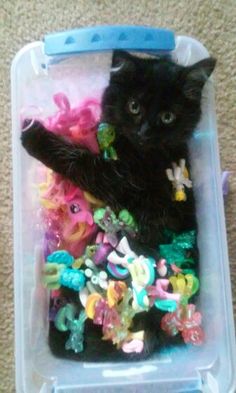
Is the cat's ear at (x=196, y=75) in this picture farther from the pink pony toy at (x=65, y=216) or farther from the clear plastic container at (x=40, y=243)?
the pink pony toy at (x=65, y=216)

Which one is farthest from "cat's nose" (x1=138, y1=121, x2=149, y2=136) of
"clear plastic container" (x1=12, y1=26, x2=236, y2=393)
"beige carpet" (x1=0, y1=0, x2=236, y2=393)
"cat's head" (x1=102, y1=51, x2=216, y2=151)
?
"beige carpet" (x1=0, y1=0, x2=236, y2=393)

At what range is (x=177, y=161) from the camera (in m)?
0.90

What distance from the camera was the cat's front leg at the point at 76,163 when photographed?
856 mm

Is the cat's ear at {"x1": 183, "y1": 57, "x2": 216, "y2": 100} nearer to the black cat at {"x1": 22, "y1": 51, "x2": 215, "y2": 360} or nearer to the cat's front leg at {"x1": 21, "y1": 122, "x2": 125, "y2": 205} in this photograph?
the black cat at {"x1": 22, "y1": 51, "x2": 215, "y2": 360}

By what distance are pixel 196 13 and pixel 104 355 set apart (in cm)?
66

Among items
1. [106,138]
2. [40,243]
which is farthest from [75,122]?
[40,243]

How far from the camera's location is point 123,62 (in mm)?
838

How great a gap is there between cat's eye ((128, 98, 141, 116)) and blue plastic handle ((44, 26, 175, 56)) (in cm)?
9

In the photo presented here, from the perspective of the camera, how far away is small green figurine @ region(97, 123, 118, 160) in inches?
34.6

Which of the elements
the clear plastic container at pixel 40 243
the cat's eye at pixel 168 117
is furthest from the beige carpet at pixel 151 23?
the cat's eye at pixel 168 117

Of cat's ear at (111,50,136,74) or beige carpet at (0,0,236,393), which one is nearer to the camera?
cat's ear at (111,50,136,74)

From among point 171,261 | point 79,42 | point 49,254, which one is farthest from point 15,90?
point 171,261

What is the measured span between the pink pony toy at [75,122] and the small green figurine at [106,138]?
0.01 meters

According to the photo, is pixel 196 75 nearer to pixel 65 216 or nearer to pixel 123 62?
pixel 123 62
